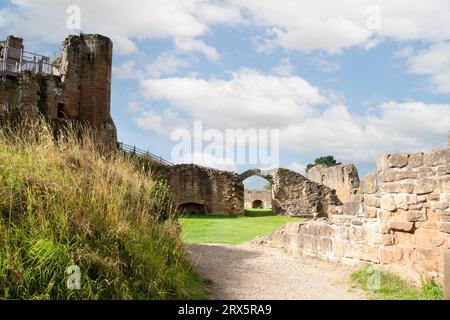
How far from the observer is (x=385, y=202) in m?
7.48

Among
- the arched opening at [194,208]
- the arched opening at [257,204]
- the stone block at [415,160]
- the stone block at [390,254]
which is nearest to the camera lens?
the stone block at [415,160]

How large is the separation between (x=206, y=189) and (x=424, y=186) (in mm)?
19309

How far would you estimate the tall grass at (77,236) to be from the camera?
4.45m

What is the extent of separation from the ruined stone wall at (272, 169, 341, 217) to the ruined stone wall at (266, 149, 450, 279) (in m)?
18.5

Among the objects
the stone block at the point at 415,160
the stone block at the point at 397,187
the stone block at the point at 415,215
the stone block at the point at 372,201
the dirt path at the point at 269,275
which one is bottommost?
the dirt path at the point at 269,275

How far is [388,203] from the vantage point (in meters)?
7.41

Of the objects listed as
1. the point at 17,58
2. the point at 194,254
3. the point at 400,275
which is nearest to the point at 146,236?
the point at 194,254

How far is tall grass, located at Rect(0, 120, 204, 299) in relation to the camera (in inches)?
175

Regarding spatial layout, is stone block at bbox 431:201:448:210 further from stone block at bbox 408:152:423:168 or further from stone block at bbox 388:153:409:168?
stone block at bbox 388:153:409:168

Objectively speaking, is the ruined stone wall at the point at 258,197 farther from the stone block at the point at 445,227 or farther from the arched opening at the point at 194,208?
the stone block at the point at 445,227

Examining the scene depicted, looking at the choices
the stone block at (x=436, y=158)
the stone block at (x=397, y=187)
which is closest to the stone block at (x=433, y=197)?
the stone block at (x=397, y=187)

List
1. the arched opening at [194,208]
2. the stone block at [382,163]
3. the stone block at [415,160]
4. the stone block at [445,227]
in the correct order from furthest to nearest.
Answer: the arched opening at [194,208] < the stone block at [382,163] < the stone block at [415,160] < the stone block at [445,227]

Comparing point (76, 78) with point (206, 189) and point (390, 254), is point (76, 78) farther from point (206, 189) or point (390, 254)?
point (390, 254)

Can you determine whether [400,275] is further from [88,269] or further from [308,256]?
[88,269]
